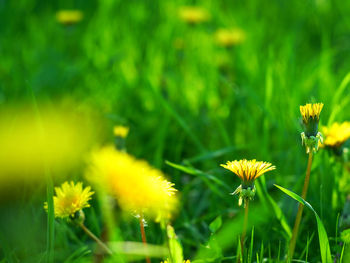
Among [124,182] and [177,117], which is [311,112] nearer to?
[124,182]

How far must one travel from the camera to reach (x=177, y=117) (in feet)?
4.81

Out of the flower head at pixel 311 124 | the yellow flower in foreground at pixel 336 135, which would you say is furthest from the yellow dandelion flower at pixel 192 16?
the flower head at pixel 311 124

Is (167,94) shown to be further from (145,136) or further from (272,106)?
(272,106)

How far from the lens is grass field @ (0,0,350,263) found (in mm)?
1052

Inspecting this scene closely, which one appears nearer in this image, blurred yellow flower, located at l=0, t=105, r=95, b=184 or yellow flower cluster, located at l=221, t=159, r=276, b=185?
yellow flower cluster, located at l=221, t=159, r=276, b=185

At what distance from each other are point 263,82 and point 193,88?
300 mm

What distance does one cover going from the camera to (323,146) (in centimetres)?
116

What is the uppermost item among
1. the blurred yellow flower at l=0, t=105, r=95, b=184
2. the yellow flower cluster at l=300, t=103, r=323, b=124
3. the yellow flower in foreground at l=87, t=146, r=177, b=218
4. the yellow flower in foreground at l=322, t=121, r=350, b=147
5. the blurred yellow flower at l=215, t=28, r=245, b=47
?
the blurred yellow flower at l=215, t=28, r=245, b=47

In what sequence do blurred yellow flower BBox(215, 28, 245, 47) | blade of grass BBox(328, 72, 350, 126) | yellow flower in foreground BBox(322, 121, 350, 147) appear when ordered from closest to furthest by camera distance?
yellow flower in foreground BBox(322, 121, 350, 147) < blade of grass BBox(328, 72, 350, 126) < blurred yellow flower BBox(215, 28, 245, 47)

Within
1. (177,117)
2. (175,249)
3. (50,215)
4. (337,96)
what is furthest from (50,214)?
(337,96)

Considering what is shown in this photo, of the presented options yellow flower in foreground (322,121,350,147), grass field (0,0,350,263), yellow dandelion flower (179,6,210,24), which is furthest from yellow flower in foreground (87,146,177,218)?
yellow dandelion flower (179,6,210,24)

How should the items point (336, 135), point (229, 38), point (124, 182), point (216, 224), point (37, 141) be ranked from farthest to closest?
point (229, 38), point (37, 141), point (336, 135), point (216, 224), point (124, 182)

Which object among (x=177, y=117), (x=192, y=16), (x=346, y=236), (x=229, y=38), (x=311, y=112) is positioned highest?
(x=192, y=16)

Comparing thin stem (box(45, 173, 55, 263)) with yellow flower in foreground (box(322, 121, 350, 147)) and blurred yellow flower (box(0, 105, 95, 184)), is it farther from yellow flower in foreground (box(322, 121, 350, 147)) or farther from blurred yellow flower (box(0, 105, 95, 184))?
yellow flower in foreground (box(322, 121, 350, 147))
